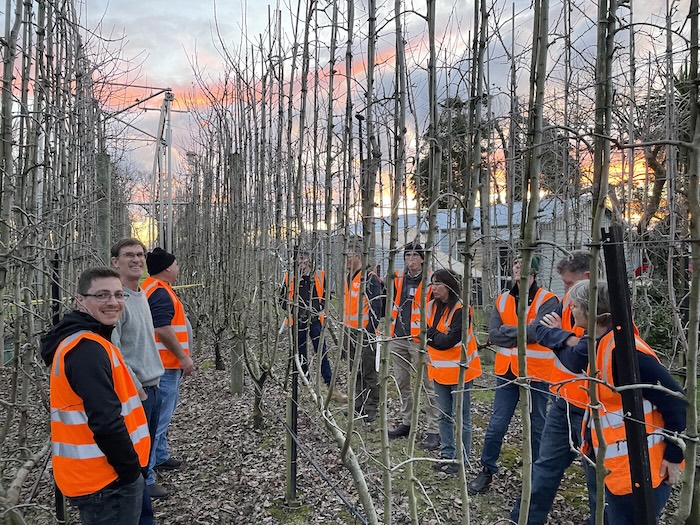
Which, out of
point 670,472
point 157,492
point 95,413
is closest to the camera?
point 95,413

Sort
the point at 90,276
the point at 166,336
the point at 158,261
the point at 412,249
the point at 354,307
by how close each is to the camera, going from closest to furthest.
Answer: the point at 412,249, the point at 90,276, the point at 166,336, the point at 158,261, the point at 354,307

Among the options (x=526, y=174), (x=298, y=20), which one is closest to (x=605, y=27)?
(x=526, y=174)

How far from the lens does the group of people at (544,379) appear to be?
2.10m

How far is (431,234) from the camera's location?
173cm

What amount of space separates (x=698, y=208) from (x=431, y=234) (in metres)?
0.78

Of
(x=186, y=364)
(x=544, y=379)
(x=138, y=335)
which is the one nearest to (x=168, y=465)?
(x=186, y=364)

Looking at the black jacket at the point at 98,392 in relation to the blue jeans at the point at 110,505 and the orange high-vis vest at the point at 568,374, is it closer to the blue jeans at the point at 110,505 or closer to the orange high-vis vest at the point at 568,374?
the blue jeans at the point at 110,505

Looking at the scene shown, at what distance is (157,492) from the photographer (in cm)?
404

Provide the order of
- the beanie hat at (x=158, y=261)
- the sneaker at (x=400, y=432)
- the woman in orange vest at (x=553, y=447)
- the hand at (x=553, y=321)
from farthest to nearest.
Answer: the sneaker at (x=400, y=432), the beanie hat at (x=158, y=261), the hand at (x=553, y=321), the woman in orange vest at (x=553, y=447)

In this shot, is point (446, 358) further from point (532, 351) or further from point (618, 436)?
point (618, 436)

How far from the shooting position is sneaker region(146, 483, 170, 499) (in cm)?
402

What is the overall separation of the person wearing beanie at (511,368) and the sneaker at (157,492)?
255cm

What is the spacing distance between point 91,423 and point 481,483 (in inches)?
124

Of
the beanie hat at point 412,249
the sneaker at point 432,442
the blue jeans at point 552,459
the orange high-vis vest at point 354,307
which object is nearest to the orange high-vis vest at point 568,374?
the blue jeans at point 552,459
